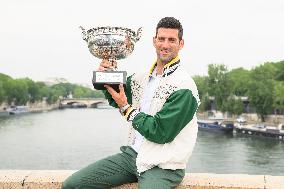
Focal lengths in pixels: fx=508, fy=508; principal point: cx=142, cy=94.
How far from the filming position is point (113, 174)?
3857 millimetres

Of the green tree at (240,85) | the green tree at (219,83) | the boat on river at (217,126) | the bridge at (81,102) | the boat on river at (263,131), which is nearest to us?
the boat on river at (263,131)

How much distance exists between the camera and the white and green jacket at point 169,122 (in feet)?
11.2

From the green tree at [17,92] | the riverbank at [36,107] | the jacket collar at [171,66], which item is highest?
the jacket collar at [171,66]

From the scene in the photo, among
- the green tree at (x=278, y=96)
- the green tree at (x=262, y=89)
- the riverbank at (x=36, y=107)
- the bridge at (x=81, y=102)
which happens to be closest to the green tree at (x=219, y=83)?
the green tree at (x=262, y=89)

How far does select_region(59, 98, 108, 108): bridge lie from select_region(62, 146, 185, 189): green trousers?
124 m

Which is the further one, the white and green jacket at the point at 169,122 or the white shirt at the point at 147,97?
the white shirt at the point at 147,97

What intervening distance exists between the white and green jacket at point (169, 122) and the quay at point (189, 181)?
17.7 inches

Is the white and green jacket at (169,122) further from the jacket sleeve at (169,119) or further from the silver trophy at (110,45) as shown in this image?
the silver trophy at (110,45)

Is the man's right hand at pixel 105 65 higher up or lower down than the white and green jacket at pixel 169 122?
higher up

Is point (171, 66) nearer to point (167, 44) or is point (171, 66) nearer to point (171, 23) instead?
point (167, 44)

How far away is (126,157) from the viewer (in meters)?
3.90

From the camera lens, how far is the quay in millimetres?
3924

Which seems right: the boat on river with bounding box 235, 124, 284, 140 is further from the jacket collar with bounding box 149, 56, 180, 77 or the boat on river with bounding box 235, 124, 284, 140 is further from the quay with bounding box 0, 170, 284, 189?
the jacket collar with bounding box 149, 56, 180, 77

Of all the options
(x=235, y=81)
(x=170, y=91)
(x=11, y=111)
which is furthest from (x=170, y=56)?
(x=11, y=111)
